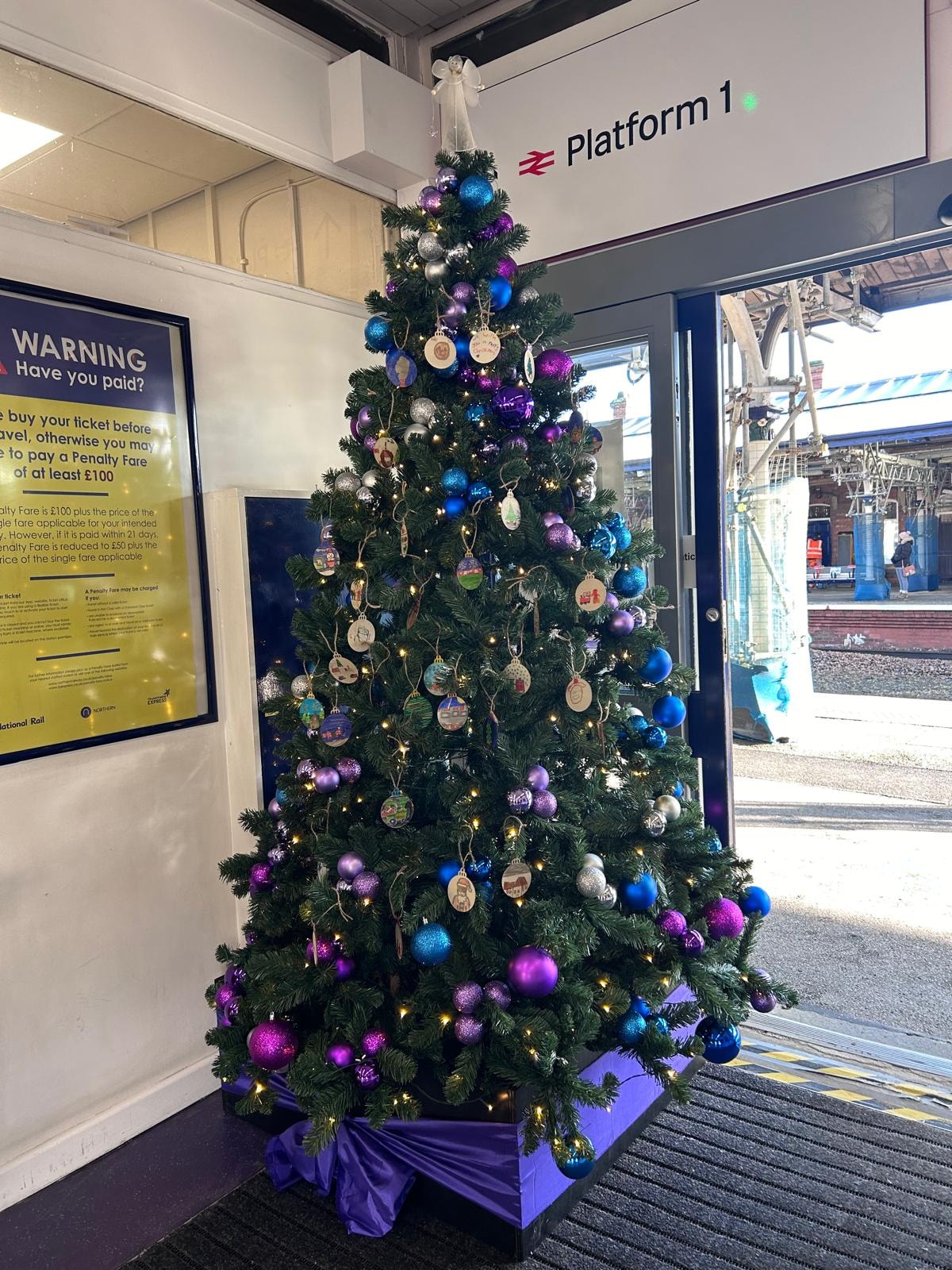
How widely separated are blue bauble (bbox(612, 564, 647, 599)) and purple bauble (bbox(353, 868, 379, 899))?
2.78 feet

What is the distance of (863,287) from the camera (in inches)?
139

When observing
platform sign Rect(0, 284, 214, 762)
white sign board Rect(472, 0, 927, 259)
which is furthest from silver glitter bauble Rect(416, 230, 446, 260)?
white sign board Rect(472, 0, 927, 259)

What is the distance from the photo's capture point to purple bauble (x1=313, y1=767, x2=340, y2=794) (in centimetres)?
191

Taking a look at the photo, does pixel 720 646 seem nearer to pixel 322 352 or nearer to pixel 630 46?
pixel 322 352

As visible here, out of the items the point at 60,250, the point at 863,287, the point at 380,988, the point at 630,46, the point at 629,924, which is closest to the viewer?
the point at 629,924

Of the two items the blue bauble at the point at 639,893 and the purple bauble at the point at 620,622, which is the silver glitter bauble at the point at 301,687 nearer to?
the purple bauble at the point at 620,622

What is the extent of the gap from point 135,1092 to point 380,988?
89 centimetres

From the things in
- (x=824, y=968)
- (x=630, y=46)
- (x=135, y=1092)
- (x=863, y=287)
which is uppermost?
(x=630, y=46)

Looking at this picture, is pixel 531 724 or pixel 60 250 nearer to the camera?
pixel 531 724

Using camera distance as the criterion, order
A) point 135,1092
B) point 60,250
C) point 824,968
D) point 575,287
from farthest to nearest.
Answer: point 824,968, point 575,287, point 135,1092, point 60,250

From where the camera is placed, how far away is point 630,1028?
1.78 m

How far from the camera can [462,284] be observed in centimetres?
190

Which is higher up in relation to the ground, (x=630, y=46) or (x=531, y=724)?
(x=630, y=46)

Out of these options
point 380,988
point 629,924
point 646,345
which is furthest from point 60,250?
point 629,924
